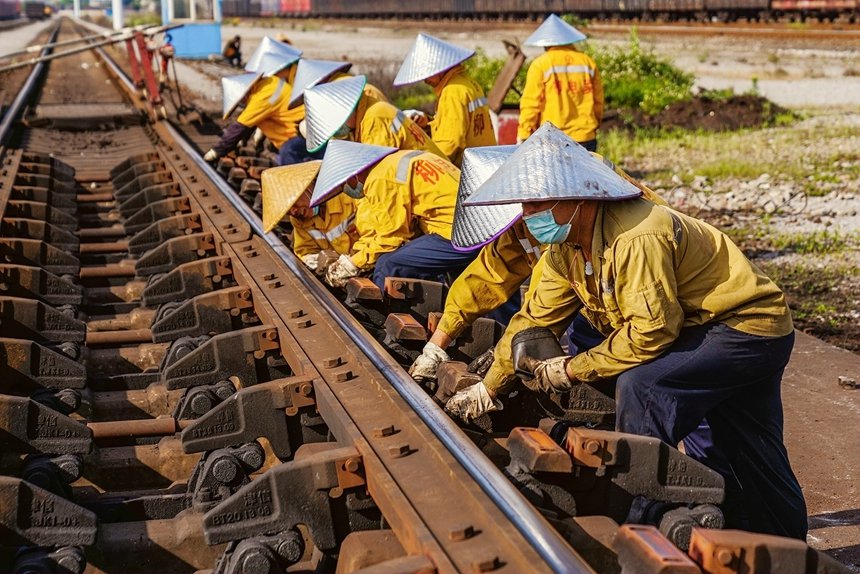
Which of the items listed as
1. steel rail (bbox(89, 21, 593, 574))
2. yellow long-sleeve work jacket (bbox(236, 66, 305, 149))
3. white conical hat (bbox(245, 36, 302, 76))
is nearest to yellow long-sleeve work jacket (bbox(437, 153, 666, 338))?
steel rail (bbox(89, 21, 593, 574))

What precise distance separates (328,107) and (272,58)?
2.77m

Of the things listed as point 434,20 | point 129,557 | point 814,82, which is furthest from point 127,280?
point 434,20

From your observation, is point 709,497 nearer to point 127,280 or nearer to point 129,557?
point 129,557

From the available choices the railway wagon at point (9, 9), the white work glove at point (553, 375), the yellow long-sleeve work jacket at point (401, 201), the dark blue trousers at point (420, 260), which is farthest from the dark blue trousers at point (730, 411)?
the railway wagon at point (9, 9)

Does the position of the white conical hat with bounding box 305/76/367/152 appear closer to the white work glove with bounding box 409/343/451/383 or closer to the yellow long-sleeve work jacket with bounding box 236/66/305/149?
the yellow long-sleeve work jacket with bounding box 236/66/305/149

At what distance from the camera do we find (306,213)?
6.05m

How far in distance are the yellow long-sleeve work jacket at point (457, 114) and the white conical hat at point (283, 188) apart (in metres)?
1.69

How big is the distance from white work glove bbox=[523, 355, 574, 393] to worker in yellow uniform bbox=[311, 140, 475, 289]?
1.91 meters

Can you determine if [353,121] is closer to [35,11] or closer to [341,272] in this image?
[341,272]

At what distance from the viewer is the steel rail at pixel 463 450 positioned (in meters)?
2.76

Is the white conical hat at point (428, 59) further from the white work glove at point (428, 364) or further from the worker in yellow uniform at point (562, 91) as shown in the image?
the white work glove at point (428, 364)

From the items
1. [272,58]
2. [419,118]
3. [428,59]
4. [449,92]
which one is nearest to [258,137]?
[272,58]

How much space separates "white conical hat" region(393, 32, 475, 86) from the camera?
7461 millimetres

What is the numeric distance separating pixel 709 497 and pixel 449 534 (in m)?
1.00
